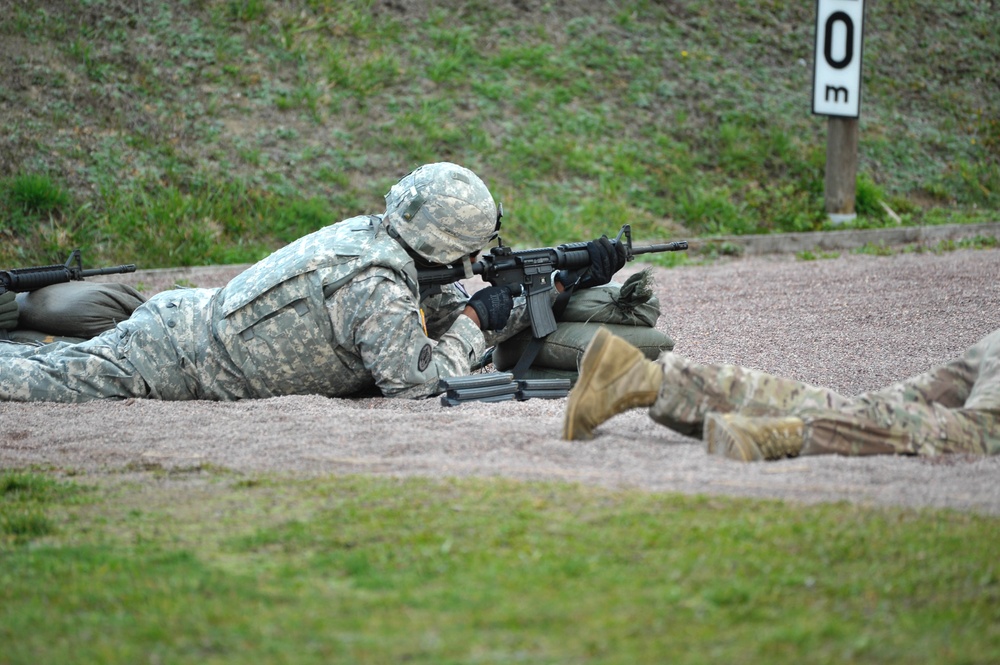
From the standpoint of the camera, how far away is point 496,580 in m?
2.85

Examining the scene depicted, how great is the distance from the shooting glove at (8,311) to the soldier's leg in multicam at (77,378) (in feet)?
1.53

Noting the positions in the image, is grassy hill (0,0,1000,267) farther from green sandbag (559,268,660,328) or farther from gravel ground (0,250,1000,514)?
green sandbag (559,268,660,328)

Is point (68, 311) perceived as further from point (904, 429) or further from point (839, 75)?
point (839, 75)

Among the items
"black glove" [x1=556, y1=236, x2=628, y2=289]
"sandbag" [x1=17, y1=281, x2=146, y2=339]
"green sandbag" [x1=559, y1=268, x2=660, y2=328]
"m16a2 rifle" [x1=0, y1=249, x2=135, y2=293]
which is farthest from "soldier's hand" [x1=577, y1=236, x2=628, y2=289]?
"m16a2 rifle" [x1=0, y1=249, x2=135, y2=293]

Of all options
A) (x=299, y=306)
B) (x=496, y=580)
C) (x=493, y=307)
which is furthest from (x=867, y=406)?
(x=299, y=306)

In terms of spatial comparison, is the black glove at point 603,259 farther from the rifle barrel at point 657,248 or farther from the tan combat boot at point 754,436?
the tan combat boot at point 754,436

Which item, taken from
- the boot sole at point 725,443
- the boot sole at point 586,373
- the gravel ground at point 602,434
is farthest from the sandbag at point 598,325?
the boot sole at point 725,443

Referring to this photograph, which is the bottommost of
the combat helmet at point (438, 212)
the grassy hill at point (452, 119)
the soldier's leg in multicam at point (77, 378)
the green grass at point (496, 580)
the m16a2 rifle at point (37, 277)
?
the green grass at point (496, 580)

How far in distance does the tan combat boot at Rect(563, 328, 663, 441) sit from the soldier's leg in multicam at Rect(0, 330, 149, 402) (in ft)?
8.06

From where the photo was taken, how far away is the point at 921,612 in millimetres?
2609

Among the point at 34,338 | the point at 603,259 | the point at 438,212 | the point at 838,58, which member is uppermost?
the point at 838,58

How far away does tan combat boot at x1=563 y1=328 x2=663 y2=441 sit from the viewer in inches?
157

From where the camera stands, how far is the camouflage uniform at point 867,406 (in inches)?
151

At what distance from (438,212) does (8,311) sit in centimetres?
237
